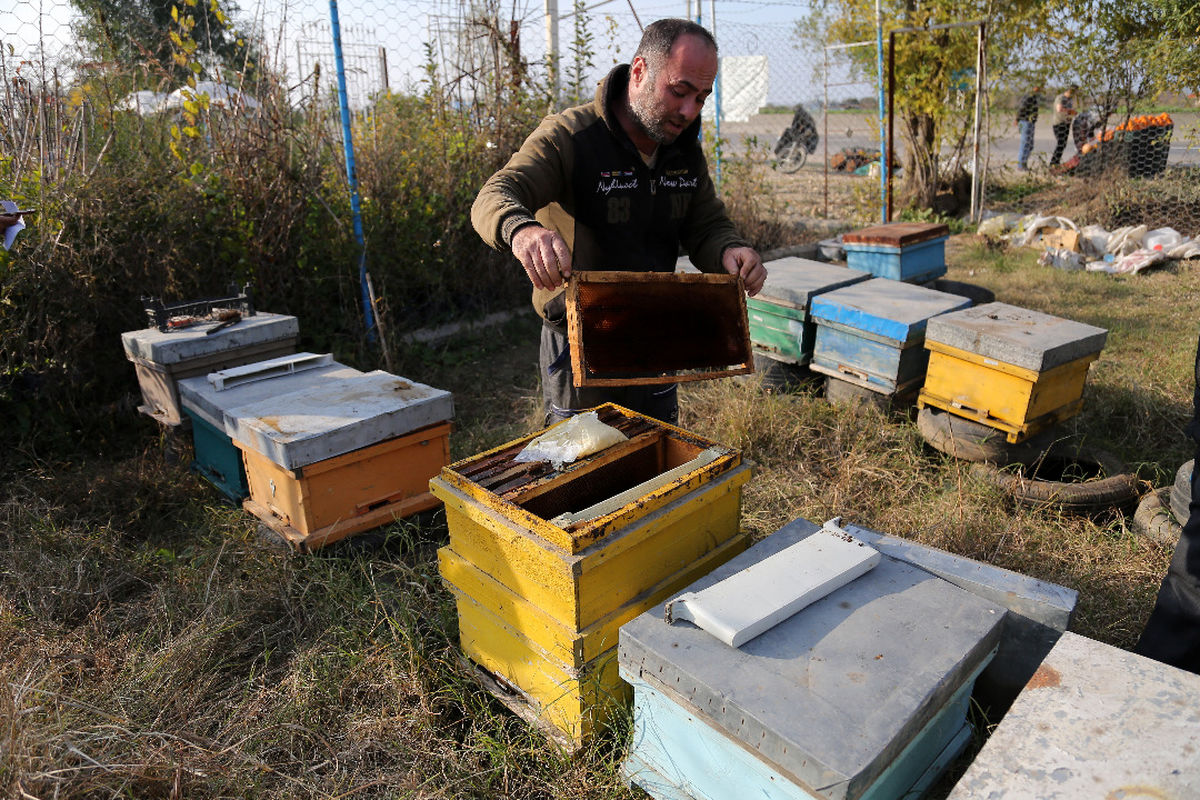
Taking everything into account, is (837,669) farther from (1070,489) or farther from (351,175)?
(351,175)

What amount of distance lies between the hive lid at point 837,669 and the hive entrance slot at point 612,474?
1.64 feet

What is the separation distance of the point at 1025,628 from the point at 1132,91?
9289 millimetres

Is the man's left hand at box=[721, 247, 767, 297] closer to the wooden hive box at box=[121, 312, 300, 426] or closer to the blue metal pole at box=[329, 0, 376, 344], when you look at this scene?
the wooden hive box at box=[121, 312, 300, 426]

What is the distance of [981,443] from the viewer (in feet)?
11.9

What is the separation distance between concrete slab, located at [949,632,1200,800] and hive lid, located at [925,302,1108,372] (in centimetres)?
213

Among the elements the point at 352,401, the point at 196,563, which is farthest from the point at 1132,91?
the point at 196,563

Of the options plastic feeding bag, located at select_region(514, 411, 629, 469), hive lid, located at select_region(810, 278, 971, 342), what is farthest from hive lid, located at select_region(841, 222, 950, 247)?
plastic feeding bag, located at select_region(514, 411, 629, 469)

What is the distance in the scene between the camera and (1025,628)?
6.48 feet

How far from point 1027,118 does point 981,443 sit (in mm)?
9473

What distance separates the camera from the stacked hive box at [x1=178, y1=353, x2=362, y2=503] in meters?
3.00

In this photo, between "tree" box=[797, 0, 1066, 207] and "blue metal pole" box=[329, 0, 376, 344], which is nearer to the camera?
Result: "blue metal pole" box=[329, 0, 376, 344]

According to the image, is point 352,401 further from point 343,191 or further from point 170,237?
point 343,191

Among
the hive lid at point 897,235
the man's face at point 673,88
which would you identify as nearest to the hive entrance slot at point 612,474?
the man's face at point 673,88

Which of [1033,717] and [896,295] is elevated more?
[896,295]
